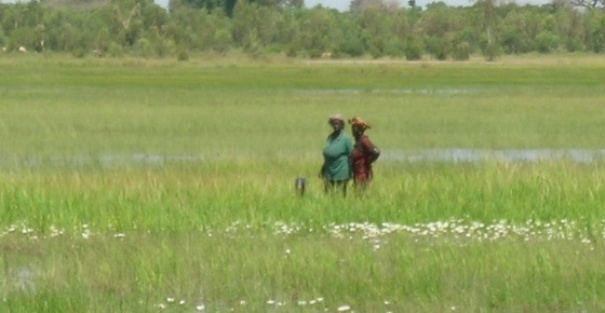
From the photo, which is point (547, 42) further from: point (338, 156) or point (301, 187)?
point (338, 156)

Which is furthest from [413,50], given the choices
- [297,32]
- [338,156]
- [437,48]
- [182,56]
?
[338,156]

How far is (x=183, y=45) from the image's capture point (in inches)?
3034

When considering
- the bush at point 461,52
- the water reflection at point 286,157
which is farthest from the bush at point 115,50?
the water reflection at point 286,157

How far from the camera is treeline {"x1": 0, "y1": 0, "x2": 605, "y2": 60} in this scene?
7512 centimetres

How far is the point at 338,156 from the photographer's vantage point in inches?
568

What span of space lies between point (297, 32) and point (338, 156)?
71063 mm

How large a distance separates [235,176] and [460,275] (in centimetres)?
830

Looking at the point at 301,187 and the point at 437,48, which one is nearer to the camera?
the point at 301,187

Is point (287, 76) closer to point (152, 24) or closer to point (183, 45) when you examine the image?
point (183, 45)

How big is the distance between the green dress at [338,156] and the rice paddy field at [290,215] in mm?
358

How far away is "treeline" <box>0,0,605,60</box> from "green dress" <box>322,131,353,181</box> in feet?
180

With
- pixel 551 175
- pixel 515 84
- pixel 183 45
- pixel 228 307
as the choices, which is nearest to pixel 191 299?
pixel 228 307

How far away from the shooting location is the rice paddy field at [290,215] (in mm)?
9766

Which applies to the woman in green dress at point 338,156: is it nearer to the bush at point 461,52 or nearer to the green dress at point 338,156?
the green dress at point 338,156
